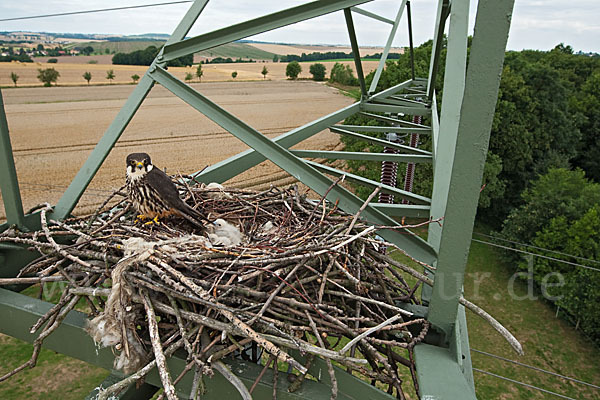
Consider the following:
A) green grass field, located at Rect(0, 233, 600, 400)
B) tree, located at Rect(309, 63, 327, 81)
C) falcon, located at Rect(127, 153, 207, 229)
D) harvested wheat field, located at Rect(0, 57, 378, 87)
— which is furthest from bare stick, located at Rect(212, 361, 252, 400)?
tree, located at Rect(309, 63, 327, 81)

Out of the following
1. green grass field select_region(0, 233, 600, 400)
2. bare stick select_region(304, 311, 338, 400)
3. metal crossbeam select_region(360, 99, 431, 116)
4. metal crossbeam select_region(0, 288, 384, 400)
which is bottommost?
green grass field select_region(0, 233, 600, 400)

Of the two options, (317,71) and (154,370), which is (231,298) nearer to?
(154,370)

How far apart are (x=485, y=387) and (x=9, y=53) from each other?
97.7 ft

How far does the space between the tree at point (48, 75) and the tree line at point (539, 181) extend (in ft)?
71.9

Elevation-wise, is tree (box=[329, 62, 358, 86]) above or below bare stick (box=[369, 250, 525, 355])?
above

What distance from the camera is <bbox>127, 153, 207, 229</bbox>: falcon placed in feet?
10.3

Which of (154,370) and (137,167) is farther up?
(137,167)

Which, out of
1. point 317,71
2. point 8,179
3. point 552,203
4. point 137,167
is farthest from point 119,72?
point 8,179

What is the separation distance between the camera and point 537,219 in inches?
725

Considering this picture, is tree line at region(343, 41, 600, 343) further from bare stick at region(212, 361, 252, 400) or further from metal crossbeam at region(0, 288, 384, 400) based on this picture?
bare stick at region(212, 361, 252, 400)

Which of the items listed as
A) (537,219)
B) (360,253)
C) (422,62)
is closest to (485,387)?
(537,219)

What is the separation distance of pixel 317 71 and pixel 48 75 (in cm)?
2431

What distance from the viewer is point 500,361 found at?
43.4 ft

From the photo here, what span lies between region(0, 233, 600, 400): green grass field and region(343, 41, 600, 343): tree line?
3.01ft
